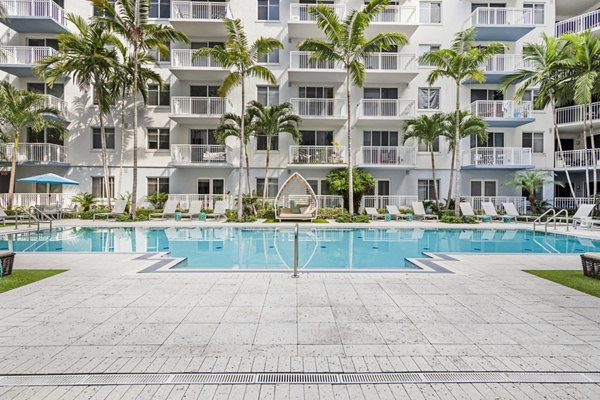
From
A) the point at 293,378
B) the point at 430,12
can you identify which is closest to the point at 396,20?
the point at 430,12

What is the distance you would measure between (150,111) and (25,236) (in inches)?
444

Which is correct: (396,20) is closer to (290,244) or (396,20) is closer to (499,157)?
(499,157)

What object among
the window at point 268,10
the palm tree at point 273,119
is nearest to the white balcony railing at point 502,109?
the palm tree at point 273,119

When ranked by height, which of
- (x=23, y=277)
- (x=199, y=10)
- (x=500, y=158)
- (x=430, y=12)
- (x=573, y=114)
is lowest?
(x=23, y=277)

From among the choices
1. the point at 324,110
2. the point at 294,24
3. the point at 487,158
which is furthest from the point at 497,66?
the point at 294,24

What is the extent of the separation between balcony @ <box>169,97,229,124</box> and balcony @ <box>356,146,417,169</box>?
9.11 meters

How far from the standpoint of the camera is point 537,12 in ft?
76.8

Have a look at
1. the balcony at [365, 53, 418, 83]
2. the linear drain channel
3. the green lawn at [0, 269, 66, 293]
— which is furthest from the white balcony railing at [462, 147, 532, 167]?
the green lawn at [0, 269, 66, 293]

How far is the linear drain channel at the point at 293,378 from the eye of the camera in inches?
119

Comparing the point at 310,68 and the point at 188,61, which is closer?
the point at 310,68

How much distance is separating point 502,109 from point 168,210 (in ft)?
69.1

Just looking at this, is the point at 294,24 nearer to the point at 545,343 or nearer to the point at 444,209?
the point at 444,209

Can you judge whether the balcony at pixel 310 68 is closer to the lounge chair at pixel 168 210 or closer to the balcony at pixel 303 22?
the balcony at pixel 303 22

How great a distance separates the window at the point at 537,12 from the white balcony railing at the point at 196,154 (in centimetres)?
2213
